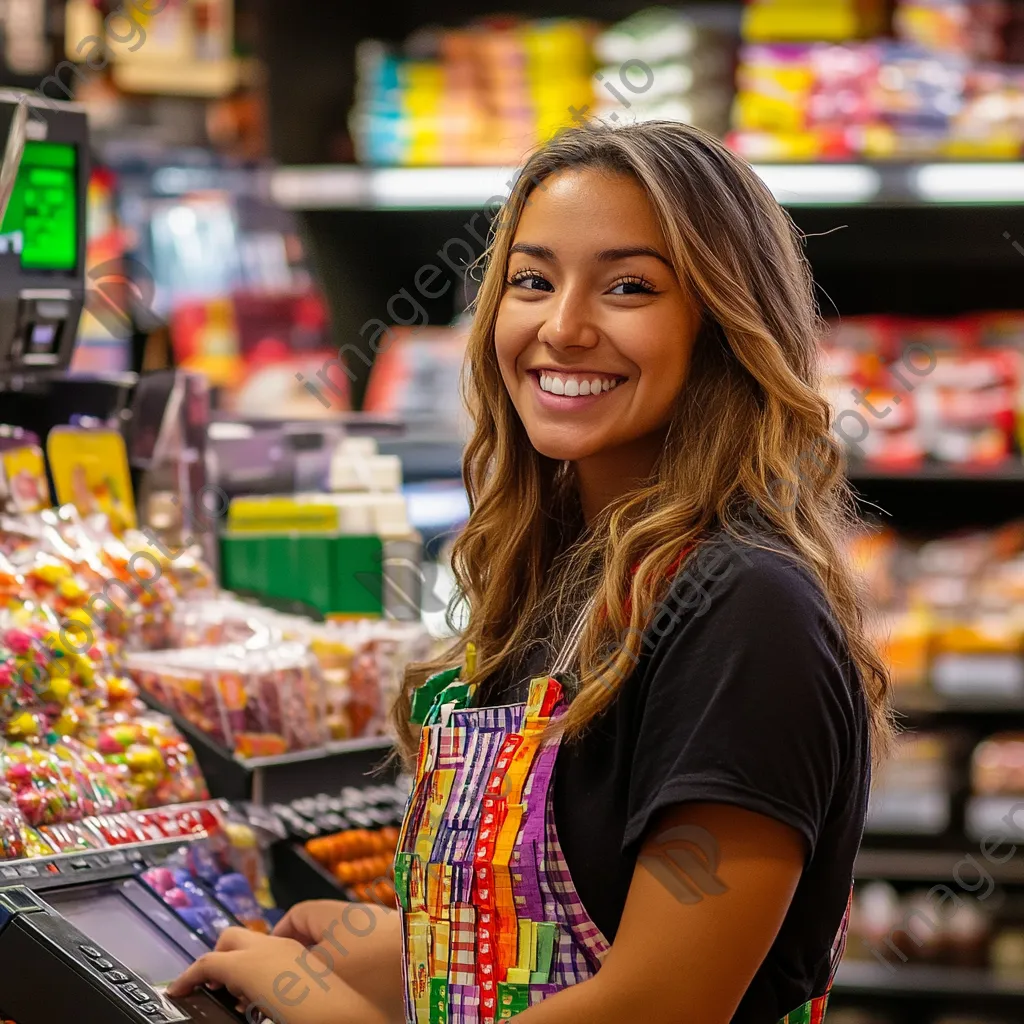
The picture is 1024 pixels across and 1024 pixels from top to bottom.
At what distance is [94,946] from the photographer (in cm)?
154

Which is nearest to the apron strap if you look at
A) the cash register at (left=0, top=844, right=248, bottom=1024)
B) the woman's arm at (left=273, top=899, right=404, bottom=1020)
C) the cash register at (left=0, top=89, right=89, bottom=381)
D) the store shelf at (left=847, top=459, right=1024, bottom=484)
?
the woman's arm at (left=273, top=899, right=404, bottom=1020)

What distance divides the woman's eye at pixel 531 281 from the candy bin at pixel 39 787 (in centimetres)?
80

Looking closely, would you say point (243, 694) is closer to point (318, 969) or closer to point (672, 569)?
point (318, 969)

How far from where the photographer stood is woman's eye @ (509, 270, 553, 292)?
149cm

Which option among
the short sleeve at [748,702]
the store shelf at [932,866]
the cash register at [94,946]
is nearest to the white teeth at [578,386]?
the short sleeve at [748,702]

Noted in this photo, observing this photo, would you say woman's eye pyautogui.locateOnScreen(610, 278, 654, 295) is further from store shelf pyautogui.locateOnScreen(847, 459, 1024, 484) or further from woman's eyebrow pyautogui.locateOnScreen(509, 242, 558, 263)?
store shelf pyautogui.locateOnScreen(847, 459, 1024, 484)

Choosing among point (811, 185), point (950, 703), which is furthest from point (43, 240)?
point (950, 703)

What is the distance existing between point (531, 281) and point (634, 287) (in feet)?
0.42

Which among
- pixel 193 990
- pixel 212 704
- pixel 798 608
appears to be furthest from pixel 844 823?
pixel 212 704

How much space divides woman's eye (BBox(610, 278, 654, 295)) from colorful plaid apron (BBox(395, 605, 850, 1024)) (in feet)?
0.96

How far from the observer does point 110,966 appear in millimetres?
1519

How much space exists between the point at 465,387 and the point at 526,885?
70 centimetres

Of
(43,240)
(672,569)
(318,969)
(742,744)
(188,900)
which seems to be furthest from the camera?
(43,240)

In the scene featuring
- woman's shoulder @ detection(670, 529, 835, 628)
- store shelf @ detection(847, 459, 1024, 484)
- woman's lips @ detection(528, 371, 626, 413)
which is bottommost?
store shelf @ detection(847, 459, 1024, 484)
